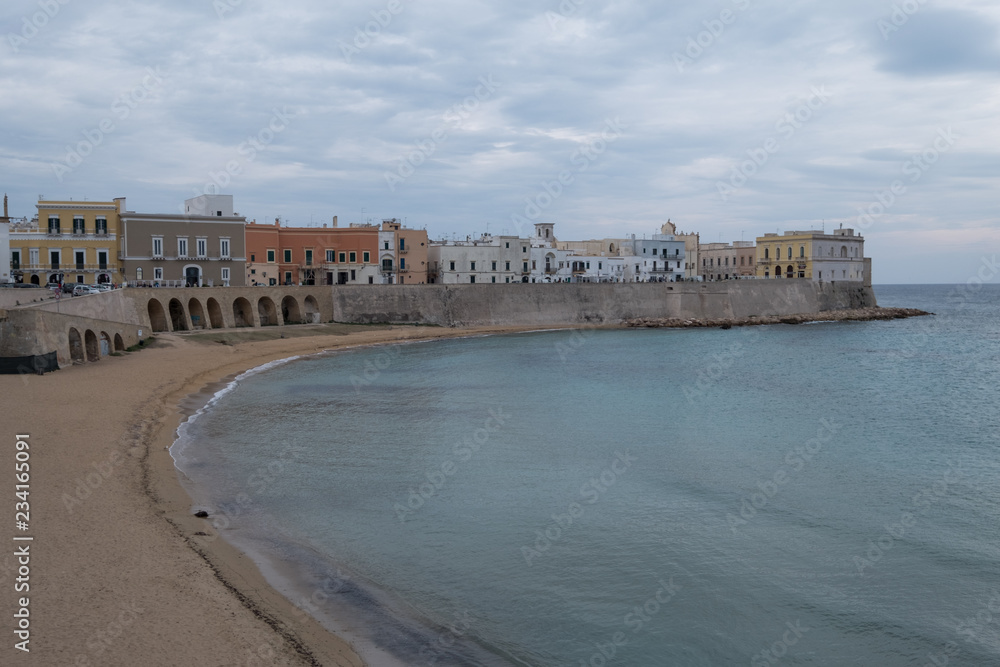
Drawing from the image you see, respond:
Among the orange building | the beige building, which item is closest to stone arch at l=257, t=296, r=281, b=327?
the beige building

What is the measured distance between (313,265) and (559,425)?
136ft

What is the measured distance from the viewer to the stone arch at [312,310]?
56.6 m

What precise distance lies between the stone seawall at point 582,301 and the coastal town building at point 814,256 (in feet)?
5.42

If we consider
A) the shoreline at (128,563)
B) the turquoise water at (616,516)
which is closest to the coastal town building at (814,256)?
the turquoise water at (616,516)

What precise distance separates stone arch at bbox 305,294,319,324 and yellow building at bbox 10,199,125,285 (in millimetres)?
12184

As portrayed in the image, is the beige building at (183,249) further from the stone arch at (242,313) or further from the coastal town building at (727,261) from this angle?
the coastal town building at (727,261)

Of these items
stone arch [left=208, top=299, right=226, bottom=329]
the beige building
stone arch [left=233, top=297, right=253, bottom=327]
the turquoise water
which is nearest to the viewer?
the turquoise water

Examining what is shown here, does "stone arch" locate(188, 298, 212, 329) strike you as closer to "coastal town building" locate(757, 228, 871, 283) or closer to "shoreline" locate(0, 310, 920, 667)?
"shoreline" locate(0, 310, 920, 667)

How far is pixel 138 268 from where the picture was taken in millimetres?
50969

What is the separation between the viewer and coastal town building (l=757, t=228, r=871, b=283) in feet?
272

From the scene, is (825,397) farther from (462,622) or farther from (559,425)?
(462,622)

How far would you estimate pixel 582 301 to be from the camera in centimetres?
6988

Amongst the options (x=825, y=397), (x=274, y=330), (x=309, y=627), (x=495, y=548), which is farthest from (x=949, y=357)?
(x=309, y=627)

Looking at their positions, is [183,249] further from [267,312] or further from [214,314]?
[267,312]
